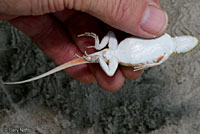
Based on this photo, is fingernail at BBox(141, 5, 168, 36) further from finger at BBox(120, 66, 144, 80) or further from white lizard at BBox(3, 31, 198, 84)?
finger at BBox(120, 66, 144, 80)

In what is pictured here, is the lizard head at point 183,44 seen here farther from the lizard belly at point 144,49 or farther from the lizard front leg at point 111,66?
the lizard front leg at point 111,66

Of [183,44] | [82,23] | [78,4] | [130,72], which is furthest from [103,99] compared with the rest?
[78,4]

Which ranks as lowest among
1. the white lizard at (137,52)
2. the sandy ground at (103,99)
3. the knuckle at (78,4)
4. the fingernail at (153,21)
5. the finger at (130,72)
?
the sandy ground at (103,99)

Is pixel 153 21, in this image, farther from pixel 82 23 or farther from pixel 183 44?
pixel 82 23

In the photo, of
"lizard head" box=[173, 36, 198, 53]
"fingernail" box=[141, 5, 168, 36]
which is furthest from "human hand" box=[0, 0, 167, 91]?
"lizard head" box=[173, 36, 198, 53]

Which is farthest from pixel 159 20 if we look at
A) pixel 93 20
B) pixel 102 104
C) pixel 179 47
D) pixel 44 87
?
pixel 44 87

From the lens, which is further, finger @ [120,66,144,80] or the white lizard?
finger @ [120,66,144,80]

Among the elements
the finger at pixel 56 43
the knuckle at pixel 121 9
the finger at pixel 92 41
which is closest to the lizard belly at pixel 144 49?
the knuckle at pixel 121 9

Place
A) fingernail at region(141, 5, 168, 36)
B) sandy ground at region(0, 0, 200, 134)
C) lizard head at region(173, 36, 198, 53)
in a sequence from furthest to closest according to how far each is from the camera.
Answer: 1. sandy ground at region(0, 0, 200, 134)
2. lizard head at region(173, 36, 198, 53)
3. fingernail at region(141, 5, 168, 36)
